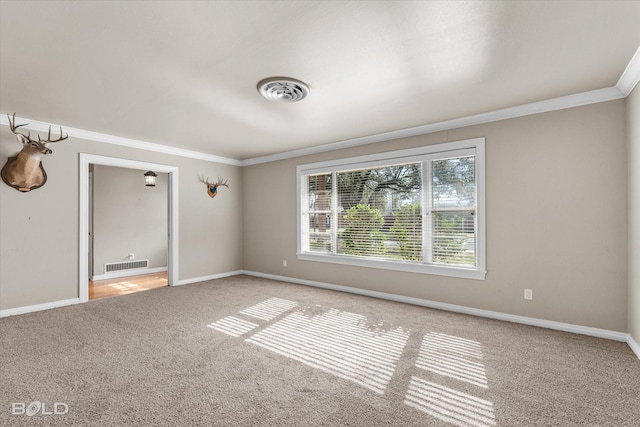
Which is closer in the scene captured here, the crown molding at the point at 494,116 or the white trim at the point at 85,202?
the crown molding at the point at 494,116

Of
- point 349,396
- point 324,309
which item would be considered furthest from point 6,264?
point 349,396

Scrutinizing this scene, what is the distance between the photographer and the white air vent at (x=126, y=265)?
20.5 ft

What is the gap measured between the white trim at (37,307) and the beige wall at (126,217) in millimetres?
2162

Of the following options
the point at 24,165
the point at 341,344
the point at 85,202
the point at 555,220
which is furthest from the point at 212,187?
the point at 555,220

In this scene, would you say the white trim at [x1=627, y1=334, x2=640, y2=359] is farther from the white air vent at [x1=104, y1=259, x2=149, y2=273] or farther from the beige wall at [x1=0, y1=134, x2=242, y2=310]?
the white air vent at [x1=104, y1=259, x2=149, y2=273]

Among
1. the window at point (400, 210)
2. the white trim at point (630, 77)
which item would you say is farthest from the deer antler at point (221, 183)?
the white trim at point (630, 77)

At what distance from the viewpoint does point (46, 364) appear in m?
2.44

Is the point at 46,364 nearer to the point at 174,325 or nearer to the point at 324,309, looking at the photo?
the point at 174,325

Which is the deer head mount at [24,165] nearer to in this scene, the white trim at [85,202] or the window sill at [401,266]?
the white trim at [85,202]

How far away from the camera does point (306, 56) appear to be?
2.28 m

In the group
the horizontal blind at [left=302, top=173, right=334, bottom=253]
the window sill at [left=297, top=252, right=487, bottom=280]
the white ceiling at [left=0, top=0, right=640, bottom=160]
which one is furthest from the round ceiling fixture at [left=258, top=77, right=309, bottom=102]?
the window sill at [left=297, top=252, right=487, bottom=280]

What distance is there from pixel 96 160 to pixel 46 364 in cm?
301

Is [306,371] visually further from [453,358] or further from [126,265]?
[126,265]

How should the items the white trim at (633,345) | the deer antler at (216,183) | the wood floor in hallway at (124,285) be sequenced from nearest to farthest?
the white trim at (633,345), the wood floor in hallway at (124,285), the deer antler at (216,183)
